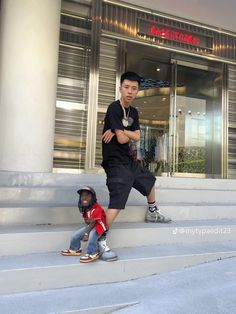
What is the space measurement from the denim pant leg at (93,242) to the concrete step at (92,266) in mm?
102

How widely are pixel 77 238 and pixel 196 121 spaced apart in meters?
6.55

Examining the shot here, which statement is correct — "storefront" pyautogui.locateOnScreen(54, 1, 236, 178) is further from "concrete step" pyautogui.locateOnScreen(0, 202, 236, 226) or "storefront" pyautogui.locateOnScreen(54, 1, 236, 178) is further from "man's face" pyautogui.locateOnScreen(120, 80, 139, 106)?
"man's face" pyautogui.locateOnScreen(120, 80, 139, 106)

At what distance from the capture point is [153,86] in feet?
29.7

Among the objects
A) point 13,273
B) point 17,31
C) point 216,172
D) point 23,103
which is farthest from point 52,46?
point 216,172

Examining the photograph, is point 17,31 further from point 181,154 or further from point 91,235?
point 181,154

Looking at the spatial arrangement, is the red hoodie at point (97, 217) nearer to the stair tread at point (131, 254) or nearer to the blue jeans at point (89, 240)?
the blue jeans at point (89, 240)

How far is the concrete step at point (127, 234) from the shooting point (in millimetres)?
3398

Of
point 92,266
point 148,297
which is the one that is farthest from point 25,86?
point 148,297

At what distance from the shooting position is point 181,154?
352 inches

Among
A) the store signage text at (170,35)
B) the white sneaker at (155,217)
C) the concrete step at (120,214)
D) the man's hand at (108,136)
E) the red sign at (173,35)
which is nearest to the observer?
the man's hand at (108,136)

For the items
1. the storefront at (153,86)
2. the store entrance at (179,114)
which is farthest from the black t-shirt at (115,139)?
the store entrance at (179,114)

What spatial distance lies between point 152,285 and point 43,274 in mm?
917

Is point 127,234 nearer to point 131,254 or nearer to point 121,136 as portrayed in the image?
point 131,254

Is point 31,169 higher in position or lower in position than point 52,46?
lower
